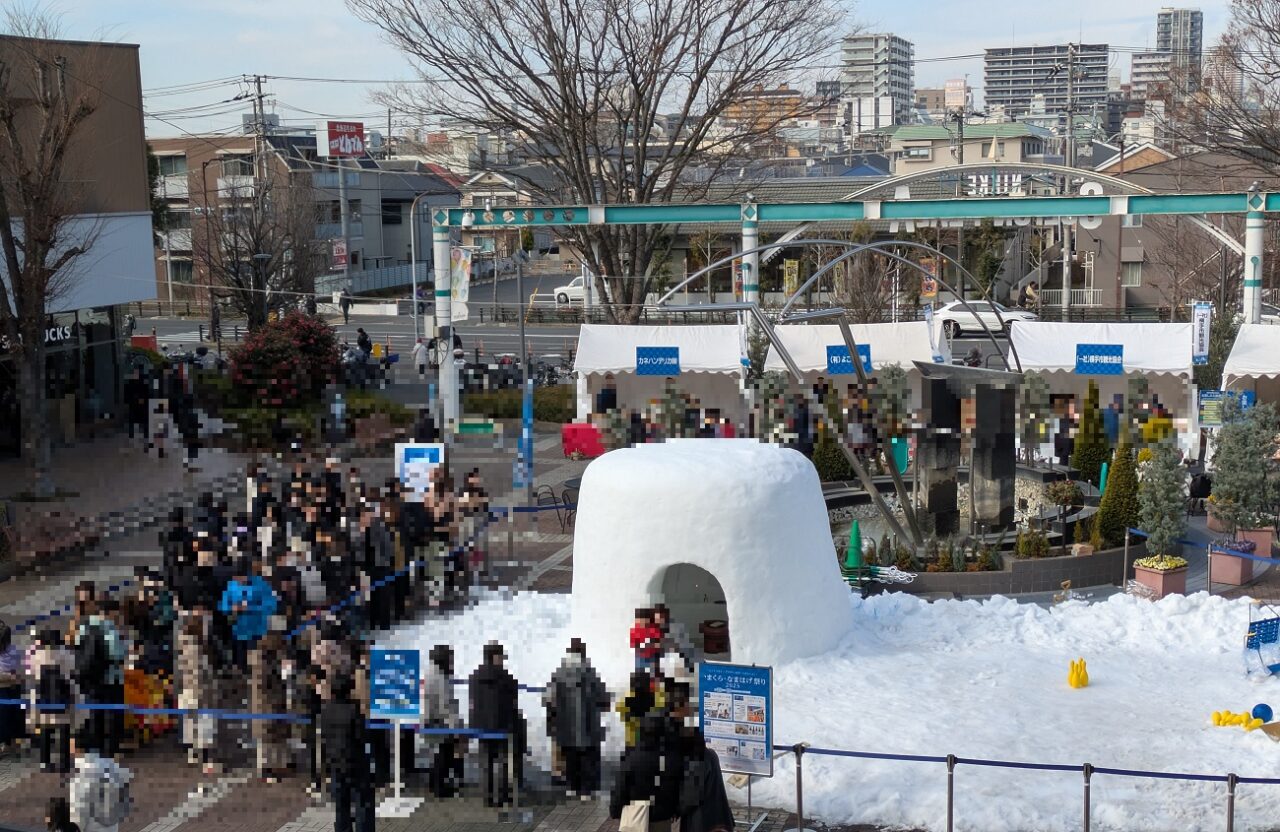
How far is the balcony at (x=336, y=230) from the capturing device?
200 ft

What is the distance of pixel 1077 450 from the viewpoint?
21.7m

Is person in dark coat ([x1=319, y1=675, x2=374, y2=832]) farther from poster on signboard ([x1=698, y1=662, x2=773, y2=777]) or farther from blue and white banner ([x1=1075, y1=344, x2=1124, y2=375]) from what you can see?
blue and white banner ([x1=1075, y1=344, x2=1124, y2=375])

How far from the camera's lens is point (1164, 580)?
51.4ft

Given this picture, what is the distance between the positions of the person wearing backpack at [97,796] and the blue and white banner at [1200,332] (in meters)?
19.5

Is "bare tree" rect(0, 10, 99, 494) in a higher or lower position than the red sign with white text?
lower

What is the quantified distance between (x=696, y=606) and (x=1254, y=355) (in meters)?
14.0

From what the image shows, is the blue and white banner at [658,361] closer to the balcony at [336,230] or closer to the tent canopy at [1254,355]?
the tent canopy at [1254,355]

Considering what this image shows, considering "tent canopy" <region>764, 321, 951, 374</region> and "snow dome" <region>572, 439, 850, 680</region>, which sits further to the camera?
"tent canopy" <region>764, 321, 951, 374</region>

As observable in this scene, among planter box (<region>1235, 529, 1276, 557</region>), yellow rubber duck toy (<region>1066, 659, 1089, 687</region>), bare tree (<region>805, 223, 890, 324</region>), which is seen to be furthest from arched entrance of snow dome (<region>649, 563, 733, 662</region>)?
bare tree (<region>805, 223, 890, 324</region>)

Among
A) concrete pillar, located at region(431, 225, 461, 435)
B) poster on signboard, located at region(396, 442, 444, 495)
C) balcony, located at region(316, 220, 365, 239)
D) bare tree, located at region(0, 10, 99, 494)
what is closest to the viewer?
poster on signboard, located at region(396, 442, 444, 495)

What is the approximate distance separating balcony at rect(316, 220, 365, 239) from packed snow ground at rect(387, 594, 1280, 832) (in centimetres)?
4785

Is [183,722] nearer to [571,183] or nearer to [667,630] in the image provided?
[667,630]

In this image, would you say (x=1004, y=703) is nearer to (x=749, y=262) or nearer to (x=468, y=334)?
(x=749, y=262)

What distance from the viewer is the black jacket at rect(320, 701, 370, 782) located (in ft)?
32.1
